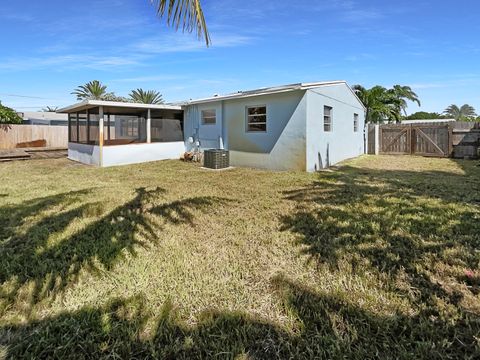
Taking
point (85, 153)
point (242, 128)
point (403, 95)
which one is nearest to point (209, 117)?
point (242, 128)

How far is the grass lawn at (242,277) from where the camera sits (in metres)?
2.10

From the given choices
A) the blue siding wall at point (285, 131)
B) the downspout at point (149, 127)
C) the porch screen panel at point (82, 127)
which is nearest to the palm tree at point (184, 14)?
the blue siding wall at point (285, 131)

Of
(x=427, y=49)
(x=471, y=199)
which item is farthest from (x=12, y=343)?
(x=427, y=49)

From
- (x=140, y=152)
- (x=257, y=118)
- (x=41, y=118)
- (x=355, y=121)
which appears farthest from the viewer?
(x=41, y=118)

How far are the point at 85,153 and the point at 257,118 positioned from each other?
A: 27.3ft

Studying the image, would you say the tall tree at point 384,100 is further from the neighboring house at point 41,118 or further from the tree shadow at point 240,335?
the neighboring house at point 41,118

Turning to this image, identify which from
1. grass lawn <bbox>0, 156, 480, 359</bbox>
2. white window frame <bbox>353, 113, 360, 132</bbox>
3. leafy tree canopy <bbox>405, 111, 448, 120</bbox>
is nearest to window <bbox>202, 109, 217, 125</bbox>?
grass lawn <bbox>0, 156, 480, 359</bbox>

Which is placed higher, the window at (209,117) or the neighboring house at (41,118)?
the neighboring house at (41,118)

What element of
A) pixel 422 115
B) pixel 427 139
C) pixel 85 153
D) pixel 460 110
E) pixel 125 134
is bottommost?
pixel 85 153

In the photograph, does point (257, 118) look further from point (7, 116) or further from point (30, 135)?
point (7, 116)

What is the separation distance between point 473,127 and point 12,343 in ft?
58.8

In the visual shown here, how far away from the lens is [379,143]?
16578 mm

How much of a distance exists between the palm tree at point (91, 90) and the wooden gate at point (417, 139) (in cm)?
3206

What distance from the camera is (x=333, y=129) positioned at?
1206 centimetres
